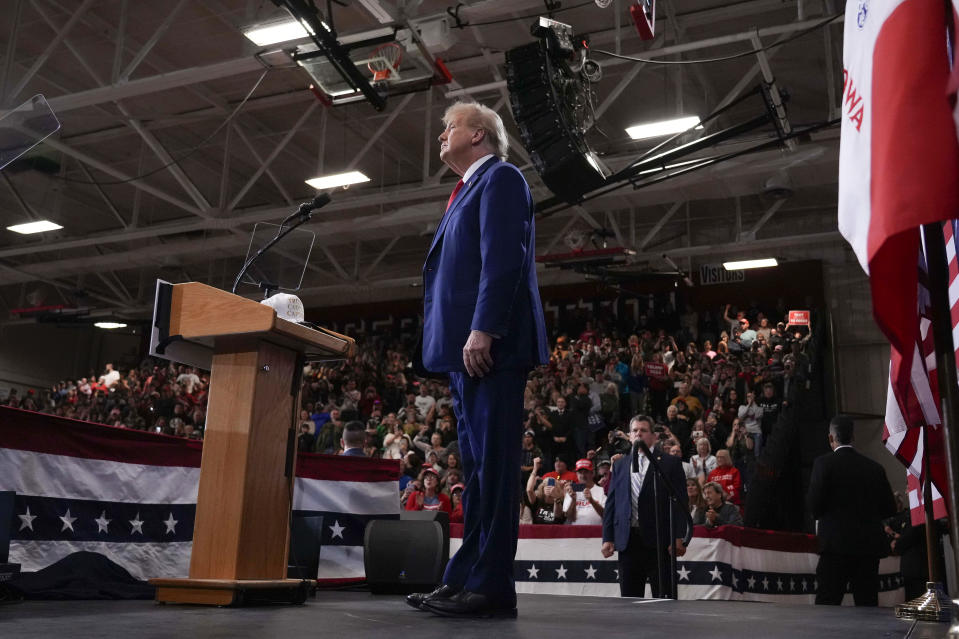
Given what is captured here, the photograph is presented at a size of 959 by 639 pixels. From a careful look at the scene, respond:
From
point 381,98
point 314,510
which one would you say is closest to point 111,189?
point 381,98

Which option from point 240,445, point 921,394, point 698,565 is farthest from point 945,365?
point 698,565

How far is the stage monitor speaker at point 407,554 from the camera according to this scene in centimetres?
355

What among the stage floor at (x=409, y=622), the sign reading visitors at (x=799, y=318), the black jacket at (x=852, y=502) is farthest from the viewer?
the sign reading visitors at (x=799, y=318)

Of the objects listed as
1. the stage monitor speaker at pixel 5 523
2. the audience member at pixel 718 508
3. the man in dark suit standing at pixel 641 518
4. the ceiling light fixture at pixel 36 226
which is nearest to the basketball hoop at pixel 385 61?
the man in dark suit standing at pixel 641 518

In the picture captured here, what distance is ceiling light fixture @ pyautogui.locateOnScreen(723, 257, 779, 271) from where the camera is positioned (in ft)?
50.7

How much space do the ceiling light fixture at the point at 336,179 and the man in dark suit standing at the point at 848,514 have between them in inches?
310

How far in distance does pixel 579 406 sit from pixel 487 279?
8.71 metres

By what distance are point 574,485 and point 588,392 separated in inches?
141

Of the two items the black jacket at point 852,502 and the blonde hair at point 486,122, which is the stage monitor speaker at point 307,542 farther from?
the black jacket at point 852,502

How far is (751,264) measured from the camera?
51.5 feet

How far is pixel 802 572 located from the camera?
7.74 m

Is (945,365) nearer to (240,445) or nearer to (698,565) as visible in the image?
(240,445)

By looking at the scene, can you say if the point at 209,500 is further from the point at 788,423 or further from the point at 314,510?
the point at 788,423

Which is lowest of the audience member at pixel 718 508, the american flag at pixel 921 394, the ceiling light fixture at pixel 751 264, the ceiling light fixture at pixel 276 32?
the audience member at pixel 718 508
